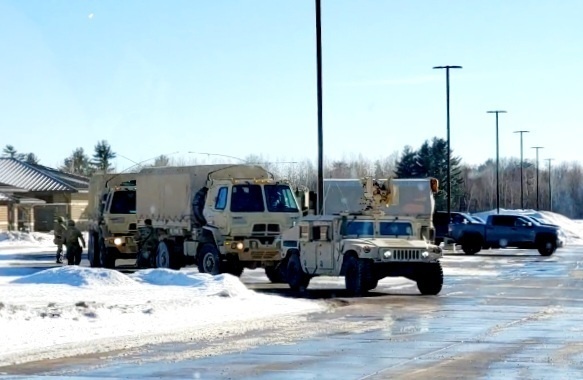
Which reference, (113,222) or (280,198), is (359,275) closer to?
(280,198)

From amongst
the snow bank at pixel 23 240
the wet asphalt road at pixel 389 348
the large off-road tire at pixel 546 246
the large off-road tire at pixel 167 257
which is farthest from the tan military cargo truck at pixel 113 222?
the large off-road tire at pixel 546 246

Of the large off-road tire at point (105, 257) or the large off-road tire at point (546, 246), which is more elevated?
the large off-road tire at point (105, 257)

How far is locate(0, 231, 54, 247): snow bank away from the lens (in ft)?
184

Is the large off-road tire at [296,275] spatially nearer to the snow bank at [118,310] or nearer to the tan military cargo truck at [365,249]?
the tan military cargo truck at [365,249]

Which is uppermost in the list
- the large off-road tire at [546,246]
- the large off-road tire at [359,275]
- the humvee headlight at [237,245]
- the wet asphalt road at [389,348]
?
the humvee headlight at [237,245]

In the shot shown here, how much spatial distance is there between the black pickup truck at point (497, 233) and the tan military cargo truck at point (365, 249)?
1099 inches

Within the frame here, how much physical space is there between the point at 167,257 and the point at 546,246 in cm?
2517

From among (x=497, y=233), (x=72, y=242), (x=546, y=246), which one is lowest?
(x=546, y=246)

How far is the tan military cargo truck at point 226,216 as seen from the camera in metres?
29.5

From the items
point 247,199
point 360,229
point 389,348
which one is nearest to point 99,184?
point 247,199

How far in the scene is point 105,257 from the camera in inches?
1444

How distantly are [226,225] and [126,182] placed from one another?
8896 millimetres

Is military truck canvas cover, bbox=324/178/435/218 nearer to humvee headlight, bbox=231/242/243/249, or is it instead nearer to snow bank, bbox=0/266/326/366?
humvee headlight, bbox=231/242/243/249

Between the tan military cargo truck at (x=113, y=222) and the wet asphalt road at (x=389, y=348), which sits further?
the tan military cargo truck at (x=113, y=222)
